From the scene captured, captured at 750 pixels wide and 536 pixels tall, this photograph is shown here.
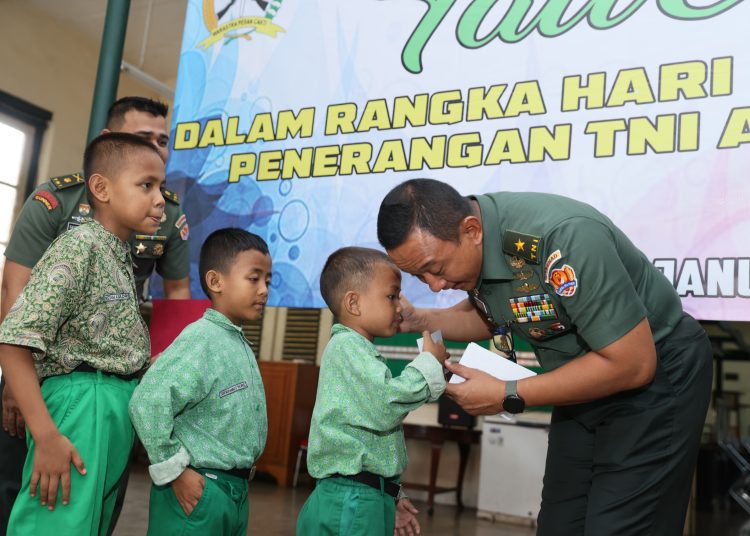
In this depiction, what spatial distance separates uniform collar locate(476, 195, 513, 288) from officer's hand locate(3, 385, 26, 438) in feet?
4.02

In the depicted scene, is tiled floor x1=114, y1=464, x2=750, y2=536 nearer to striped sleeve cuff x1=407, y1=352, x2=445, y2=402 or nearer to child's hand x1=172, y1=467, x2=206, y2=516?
child's hand x1=172, y1=467, x2=206, y2=516

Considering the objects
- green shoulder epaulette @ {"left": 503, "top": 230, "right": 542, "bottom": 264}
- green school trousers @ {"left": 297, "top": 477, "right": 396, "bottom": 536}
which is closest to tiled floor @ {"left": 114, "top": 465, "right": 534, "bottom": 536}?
green school trousers @ {"left": 297, "top": 477, "right": 396, "bottom": 536}

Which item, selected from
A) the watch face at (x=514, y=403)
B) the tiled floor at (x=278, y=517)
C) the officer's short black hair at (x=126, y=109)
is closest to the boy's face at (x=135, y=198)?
the officer's short black hair at (x=126, y=109)

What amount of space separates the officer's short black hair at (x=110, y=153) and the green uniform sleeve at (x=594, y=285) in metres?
1.07

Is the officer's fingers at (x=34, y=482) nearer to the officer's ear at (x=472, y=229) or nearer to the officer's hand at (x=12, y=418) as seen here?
the officer's hand at (x=12, y=418)

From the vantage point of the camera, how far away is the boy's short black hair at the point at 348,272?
1987mm

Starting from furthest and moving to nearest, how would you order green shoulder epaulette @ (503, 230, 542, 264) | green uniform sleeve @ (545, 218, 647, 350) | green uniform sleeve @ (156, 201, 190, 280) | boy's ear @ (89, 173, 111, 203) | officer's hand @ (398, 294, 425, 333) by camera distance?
1. green uniform sleeve @ (156, 201, 190, 280)
2. officer's hand @ (398, 294, 425, 333)
3. boy's ear @ (89, 173, 111, 203)
4. green shoulder epaulette @ (503, 230, 542, 264)
5. green uniform sleeve @ (545, 218, 647, 350)

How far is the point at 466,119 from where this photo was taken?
8.15 feet

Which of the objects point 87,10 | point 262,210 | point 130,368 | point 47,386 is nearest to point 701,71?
point 262,210

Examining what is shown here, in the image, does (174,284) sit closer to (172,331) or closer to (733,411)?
(172,331)

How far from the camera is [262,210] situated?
110 inches

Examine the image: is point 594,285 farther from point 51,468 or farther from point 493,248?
point 51,468

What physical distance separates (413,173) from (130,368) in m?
1.22

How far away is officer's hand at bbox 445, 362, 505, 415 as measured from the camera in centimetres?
165
